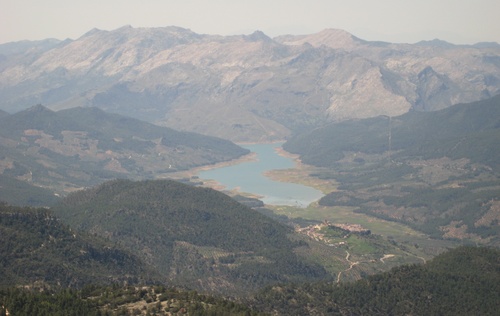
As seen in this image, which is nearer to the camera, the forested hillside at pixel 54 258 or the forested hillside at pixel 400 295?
the forested hillside at pixel 400 295

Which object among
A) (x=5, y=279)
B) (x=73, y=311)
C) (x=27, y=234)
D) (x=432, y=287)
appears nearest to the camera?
(x=73, y=311)

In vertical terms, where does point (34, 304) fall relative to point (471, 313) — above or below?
above

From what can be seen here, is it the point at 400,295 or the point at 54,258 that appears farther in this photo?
the point at 54,258

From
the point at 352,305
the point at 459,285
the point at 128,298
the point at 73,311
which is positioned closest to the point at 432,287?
the point at 459,285

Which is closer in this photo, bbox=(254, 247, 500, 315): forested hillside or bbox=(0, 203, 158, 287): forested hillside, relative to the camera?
bbox=(254, 247, 500, 315): forested hillside

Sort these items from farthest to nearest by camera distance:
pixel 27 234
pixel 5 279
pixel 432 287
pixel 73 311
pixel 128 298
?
1. pixel 27 234
2. pixel 432 287
3. pixel 5 279
4. pixel 128 298
5. pixel 73 311

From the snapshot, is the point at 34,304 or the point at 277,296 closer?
the point at 34,304

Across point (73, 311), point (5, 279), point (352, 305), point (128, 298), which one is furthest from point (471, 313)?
point (5, 279)

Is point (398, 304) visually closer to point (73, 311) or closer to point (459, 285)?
point (459, 285)

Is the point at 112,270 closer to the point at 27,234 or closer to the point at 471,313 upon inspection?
the point at 27,234

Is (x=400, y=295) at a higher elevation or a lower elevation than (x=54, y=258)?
lower
